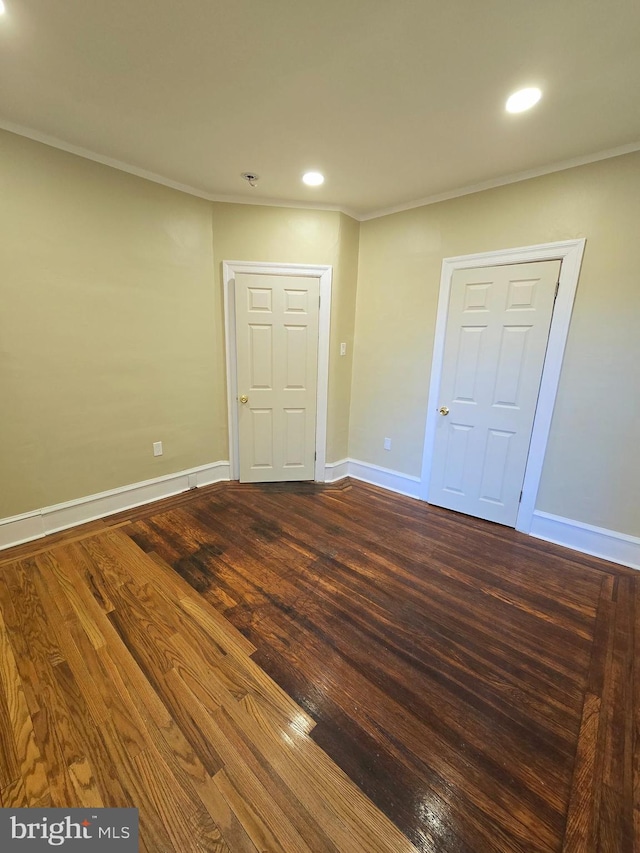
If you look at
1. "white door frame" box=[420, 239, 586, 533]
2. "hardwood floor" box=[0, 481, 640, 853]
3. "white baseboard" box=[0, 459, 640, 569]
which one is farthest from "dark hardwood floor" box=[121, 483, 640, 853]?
"white door frame" box=[420, 239, 586, 533]

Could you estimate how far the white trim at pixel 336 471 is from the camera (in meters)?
3.59

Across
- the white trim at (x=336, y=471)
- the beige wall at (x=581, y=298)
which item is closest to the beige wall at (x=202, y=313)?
the beige wall at (x=581, y=298)

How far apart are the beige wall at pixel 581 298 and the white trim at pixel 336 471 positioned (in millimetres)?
1086

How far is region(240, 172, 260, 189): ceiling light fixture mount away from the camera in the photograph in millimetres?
2496

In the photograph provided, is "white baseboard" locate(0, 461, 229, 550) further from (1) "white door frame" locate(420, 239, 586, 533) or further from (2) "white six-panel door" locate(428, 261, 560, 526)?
(1) "white door frame" locate(420, 239, 586, 533)

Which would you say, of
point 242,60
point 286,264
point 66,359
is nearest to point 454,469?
point 286,264

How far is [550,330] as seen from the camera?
2.39 meters

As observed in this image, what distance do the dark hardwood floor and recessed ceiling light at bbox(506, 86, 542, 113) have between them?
261cm

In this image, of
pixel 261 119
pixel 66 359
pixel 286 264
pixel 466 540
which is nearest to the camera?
pixel 261 119

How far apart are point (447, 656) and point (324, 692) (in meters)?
0.62

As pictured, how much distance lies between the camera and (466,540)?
2.58 meters

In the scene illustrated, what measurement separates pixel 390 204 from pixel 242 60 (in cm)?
182

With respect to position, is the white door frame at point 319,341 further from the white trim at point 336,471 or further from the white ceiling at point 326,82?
the white ceiling at point 326,82

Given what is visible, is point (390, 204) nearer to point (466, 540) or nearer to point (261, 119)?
point (261, 119)
